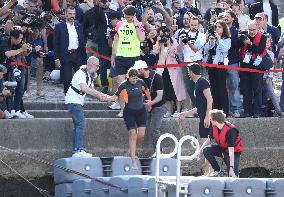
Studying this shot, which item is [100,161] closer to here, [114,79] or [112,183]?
[112,183]

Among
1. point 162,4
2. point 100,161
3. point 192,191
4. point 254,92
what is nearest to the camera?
point 192,191

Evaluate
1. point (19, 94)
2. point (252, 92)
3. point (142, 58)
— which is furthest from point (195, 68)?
point (19, 94)

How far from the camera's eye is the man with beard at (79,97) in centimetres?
2138

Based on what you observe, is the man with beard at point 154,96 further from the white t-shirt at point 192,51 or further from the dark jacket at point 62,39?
the dark jacket at point 62,39

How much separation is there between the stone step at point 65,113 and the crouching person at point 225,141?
3.46 m

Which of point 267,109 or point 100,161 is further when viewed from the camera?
point 267,109

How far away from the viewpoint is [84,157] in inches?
829

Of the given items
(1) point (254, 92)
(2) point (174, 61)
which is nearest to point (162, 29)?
(2) point (174, 61)

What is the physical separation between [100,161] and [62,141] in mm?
1232

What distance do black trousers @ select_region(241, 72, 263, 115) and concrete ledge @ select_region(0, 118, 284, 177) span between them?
0.35 meters

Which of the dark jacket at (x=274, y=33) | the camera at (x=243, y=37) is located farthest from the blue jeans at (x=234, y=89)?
the dark jacket at (x=274, y=33)

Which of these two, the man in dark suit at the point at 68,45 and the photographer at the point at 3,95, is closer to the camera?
the photographer at the point at 3,95

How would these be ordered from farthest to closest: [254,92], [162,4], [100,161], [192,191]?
[162,4] < [254,92] < [100,161] < [192,191]

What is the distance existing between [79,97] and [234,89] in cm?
330
